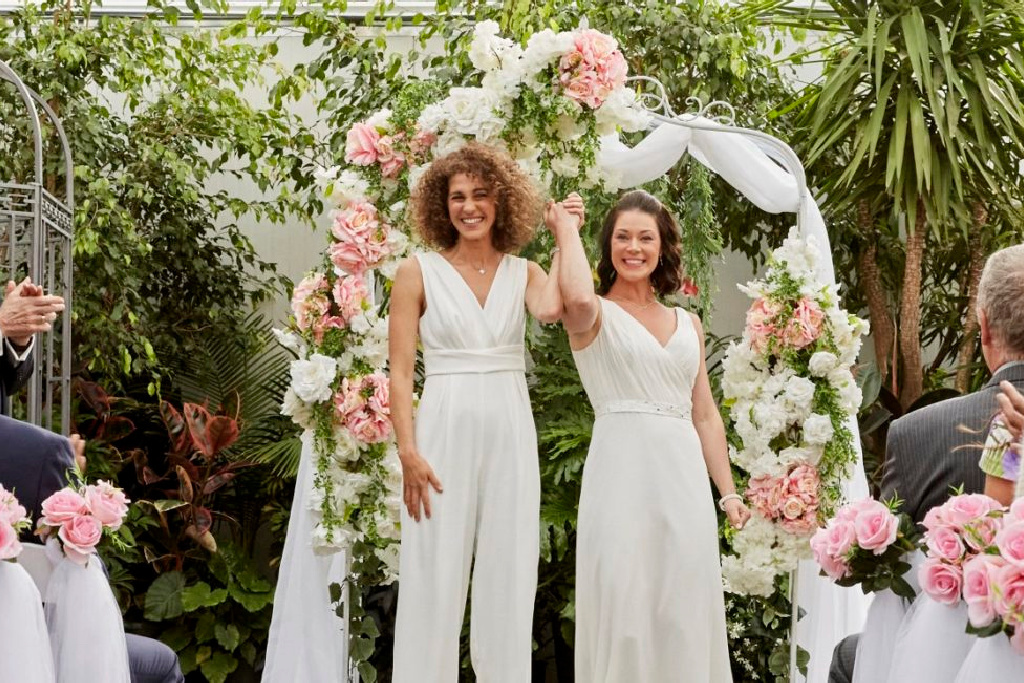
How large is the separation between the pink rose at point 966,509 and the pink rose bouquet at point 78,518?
1.97m

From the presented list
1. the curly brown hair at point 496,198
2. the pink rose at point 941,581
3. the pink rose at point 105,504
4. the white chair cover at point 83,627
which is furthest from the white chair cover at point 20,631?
the pink rose at point 941,581

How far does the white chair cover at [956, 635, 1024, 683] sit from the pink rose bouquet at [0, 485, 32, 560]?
1.91 meters

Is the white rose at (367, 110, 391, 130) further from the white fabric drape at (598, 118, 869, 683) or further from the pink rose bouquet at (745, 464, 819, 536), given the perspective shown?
the pink rose bouquet at (745, 464, 819, 536)

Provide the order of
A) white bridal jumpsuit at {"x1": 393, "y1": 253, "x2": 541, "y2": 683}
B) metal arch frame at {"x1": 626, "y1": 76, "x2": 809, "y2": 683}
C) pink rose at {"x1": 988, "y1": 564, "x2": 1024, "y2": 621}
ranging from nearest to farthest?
pink rose at {"x1": 988, "y1": 564, "x2": 1024, "y2": 621} → white bridal jumpsuit at {"x1": 393, "y1": 253, "x2": 541, "y2": 683} → metal arch frame at {"x1": 626, "y1": 76, "x2": 809, "y2": 683}

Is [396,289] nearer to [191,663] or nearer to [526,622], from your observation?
[526,622]

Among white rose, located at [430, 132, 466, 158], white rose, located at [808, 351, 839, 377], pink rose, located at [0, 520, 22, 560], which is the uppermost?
white rose, located at [430, 132, 466, 158]

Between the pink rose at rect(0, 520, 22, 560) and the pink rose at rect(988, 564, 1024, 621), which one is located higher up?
the pink rose at rect(988, 564, 1024, 621)

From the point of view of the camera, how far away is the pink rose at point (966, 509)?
237 cm

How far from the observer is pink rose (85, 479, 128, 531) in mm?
3231

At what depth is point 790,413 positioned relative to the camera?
452 centimetres

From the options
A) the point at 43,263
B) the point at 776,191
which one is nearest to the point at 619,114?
the point at 776,191

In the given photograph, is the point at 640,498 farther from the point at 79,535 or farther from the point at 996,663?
the point at 996,663

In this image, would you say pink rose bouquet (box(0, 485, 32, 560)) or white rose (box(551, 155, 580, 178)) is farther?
white rose (box(551, 155, 580, 178))

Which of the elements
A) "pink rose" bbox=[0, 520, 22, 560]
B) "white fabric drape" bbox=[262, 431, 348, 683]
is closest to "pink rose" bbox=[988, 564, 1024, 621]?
"pink rose" bbox=[0, 520, 22, 560]
